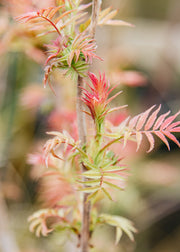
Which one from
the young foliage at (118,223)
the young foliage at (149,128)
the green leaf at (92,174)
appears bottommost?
the young foliage at (118,223)

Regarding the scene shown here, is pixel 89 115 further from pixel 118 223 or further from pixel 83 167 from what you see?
pixel 118 223

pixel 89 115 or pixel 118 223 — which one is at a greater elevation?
pixel 89 115

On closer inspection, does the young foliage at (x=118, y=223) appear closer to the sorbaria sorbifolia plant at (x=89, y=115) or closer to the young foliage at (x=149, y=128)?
the sorbaria sorbifolia plant at (x=89, y=115)

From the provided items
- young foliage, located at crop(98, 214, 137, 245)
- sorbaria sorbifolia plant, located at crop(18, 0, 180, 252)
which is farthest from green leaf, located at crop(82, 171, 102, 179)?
young foliage, located at crop(98, 214, 137, 245)

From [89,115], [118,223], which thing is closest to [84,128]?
[89,115]

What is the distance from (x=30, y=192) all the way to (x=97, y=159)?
1230 mm

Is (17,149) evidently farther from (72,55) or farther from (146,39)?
(72,55)

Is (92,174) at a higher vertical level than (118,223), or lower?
higher

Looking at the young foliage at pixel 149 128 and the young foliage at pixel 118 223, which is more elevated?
the young foliage at pixel 149 128

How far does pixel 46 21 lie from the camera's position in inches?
15.4

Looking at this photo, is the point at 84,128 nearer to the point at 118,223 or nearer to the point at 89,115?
the point at 89,115

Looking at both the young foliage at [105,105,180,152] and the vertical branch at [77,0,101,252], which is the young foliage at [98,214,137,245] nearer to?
the vertical branch at [77,0,101,252]

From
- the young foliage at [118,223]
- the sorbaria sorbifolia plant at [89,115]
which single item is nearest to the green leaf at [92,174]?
the sorbaria sorbifolia plant at [89,115]

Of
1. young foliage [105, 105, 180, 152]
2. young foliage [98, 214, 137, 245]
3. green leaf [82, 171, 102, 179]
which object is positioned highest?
young foliage [105, 105, 180, 152]
